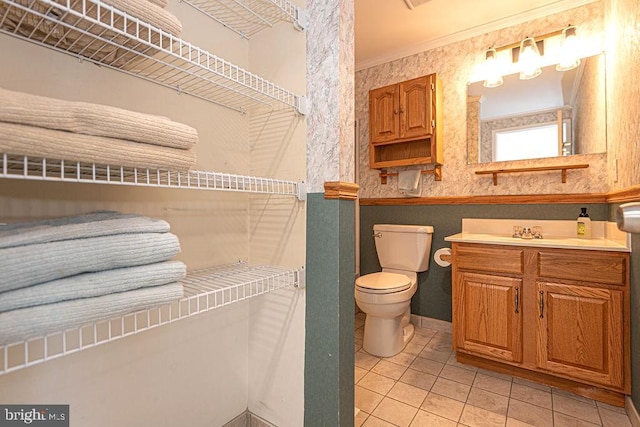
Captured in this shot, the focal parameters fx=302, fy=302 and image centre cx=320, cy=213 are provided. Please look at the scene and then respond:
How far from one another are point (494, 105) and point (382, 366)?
6.89ft

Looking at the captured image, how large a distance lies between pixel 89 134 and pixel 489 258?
2028mm

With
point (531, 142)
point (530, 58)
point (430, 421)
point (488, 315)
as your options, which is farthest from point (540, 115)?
point (430, 421)

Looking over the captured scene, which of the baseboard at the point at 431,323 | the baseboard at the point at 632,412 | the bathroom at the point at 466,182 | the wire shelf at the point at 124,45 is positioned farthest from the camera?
the baseboard at the point at 431,323

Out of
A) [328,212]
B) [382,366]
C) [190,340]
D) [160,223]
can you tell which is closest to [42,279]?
[160,223]

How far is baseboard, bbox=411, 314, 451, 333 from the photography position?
8.33ft

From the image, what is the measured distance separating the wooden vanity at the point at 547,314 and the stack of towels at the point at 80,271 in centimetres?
180

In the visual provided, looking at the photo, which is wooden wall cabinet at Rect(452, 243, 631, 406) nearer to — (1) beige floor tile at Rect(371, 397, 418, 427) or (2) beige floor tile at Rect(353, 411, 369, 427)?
(1) beige floor tile at Rect(371, 397, 418, 427)

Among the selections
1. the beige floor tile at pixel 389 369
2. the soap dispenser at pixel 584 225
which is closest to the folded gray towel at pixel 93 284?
the beige floor tile at pixel 389 369

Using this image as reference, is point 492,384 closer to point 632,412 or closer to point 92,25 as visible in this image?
point 632,412

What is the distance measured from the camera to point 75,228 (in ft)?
2.10

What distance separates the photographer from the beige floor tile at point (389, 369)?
74.2 inches

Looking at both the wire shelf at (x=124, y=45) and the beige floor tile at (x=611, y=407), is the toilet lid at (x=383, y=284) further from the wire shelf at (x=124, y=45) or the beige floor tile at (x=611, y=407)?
the wire shelf at (x=124, y=45)

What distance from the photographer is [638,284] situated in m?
1.42

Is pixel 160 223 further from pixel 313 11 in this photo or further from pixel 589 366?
pixel 589 366
